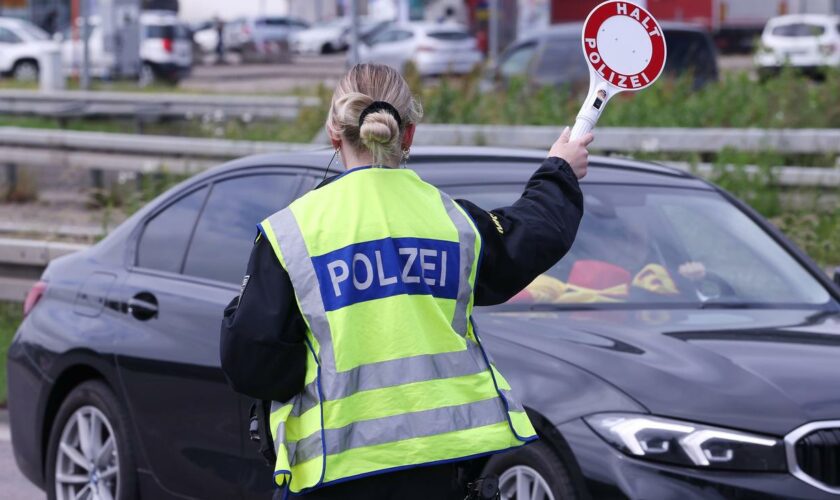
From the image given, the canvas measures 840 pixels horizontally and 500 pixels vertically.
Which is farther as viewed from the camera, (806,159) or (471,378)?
(806,159)

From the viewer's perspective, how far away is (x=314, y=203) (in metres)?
2.94

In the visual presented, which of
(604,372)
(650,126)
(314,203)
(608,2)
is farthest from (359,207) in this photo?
(650,126)

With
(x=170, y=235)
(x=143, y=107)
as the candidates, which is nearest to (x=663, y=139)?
(x=170, y=235)

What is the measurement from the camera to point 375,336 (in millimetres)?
2867

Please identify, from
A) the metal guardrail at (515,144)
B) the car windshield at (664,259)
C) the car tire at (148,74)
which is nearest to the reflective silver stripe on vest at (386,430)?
the car windshield at (664,259)

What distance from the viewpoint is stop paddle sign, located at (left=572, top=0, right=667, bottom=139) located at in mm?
3195

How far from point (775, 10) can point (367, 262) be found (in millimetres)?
45255

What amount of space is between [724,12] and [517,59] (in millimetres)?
29508

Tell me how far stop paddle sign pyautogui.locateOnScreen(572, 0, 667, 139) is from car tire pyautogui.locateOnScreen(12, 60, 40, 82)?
121ft

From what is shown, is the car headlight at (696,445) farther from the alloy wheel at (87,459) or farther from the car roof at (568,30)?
the car roof at (568,30)

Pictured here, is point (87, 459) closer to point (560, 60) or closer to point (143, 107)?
point (560, 60)

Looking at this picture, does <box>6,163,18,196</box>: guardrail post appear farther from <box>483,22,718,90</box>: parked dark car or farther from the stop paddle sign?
the stop paddle sign

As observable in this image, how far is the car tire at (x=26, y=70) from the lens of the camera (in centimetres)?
3847

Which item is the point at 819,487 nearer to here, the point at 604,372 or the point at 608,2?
the point at 604,372
